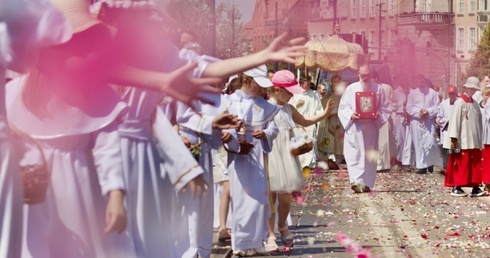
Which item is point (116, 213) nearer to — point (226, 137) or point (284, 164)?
point (226, 137)

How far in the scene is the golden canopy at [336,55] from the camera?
6316mm

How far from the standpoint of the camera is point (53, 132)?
552 cm

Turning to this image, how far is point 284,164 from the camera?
12984 millimetres

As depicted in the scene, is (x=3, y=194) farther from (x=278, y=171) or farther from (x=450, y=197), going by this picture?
(x=450, y=197)

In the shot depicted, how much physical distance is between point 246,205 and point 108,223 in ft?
22.4

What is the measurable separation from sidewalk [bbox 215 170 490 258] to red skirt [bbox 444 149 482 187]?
11.3 inches

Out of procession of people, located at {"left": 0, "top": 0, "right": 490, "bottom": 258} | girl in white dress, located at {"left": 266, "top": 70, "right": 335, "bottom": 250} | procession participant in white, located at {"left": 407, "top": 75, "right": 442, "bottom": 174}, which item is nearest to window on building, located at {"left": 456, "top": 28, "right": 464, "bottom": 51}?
procession of people, located at {"left": 0, "top": 0, "right": 490, "bottom": 258}

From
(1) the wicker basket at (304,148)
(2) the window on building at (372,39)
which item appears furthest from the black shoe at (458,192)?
(2) the window on building at (372,39)

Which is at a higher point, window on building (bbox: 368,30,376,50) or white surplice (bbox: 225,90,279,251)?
window on building (bbox: 368,30,376,50)

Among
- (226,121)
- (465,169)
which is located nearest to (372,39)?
(226,121)

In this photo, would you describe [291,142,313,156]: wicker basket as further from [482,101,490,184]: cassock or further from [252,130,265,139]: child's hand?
[482,101,490,184]: cassock

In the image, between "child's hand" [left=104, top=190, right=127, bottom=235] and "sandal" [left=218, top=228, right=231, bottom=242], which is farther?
"sandal" [left=218, top=228, right=231, bottom=242]

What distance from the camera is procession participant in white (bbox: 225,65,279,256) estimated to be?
1204 cm

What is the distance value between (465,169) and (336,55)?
48.3 ft
